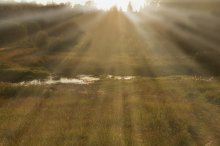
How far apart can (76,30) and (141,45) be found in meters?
28.0

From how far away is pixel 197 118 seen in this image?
2395cm

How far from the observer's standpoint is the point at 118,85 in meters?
39.1

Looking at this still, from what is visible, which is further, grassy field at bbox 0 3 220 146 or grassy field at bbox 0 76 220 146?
grassy field at bbox 0 3 220 146

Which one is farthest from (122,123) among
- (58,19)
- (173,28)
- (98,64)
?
(58,19)

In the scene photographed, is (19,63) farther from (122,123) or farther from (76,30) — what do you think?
(76,30)

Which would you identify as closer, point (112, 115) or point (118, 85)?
point (112, 115)

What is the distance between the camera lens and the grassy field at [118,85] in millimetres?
20031

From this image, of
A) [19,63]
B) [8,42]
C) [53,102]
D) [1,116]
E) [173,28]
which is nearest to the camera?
[1,116]

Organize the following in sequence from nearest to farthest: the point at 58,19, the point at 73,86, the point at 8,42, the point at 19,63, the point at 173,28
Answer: the point at 73,86
the point at 19,63
the point at 173,28
the point at 8,42
the point at 58,19

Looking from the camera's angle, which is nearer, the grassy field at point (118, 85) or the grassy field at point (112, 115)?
the grassy field at point (112, 115)

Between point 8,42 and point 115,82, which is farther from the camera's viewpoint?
point 8,42

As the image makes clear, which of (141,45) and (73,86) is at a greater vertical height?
(73,86)

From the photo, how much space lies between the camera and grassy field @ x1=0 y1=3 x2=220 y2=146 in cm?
2003

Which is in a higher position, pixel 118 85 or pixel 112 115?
pixel 112 115
